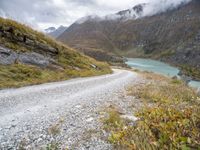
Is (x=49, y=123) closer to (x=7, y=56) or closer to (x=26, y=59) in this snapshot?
(x=7, y=56)

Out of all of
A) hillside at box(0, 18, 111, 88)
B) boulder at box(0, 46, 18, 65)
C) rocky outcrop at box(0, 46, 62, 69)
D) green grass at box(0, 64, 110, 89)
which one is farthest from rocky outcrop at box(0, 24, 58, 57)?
green grass at box(0, 64, 110, 89)

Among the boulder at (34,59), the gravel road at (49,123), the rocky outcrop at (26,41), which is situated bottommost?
the gravel road at (49,123)

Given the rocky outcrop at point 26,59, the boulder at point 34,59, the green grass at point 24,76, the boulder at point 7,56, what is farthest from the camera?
the boulder at point 34,59

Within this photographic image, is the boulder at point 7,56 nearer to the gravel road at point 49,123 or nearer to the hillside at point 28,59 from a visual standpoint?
the hillside at point 28,59

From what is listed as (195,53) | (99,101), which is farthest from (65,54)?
(195,53)

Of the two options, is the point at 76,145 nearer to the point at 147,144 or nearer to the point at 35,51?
the point at 147,144

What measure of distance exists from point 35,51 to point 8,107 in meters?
17.3

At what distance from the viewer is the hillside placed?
2075 cm

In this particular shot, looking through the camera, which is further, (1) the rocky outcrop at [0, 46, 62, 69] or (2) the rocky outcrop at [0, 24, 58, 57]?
(2) the rocky outcrop at [0, 24, 58, 57]

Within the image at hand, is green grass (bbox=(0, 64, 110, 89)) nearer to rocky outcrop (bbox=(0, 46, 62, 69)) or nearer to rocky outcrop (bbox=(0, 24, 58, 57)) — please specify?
rocky outcrop (bbox=(0, 46, 62, 69))

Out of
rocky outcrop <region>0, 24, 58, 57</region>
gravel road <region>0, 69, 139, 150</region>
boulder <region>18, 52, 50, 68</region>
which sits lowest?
gravel road <region>0, 69, 139, 150</region>

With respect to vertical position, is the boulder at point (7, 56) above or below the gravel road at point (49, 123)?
above

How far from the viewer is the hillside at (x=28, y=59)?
20.8 meters

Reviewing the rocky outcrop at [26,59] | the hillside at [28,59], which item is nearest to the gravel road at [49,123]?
the hillside at [28,59]
